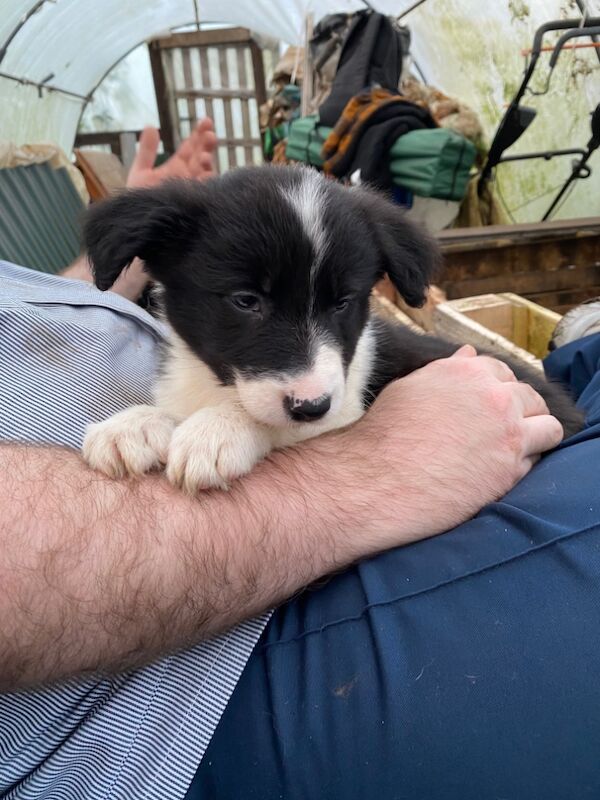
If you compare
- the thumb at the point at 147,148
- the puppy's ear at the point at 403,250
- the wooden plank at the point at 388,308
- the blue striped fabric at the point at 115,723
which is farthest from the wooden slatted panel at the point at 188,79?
the blue striped fabric at the point at 115,723

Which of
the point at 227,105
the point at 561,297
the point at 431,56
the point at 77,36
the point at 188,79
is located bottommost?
the point at 561,297

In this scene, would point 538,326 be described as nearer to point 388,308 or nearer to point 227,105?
point 388,308

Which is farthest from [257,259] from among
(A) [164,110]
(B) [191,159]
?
A: (A) [164,110]

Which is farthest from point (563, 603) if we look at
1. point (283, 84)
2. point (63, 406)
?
point (283, 84)

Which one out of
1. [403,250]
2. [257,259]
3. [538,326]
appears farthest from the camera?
[538,326]

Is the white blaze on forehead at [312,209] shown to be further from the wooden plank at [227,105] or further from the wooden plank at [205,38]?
the wooden plank at [205,38]

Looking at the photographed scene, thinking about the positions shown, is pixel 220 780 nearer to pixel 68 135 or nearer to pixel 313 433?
pixel 313 433

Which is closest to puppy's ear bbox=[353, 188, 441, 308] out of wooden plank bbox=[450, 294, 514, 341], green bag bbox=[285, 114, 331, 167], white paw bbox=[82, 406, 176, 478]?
white paw bbox=[82, 406, 176, 478]
